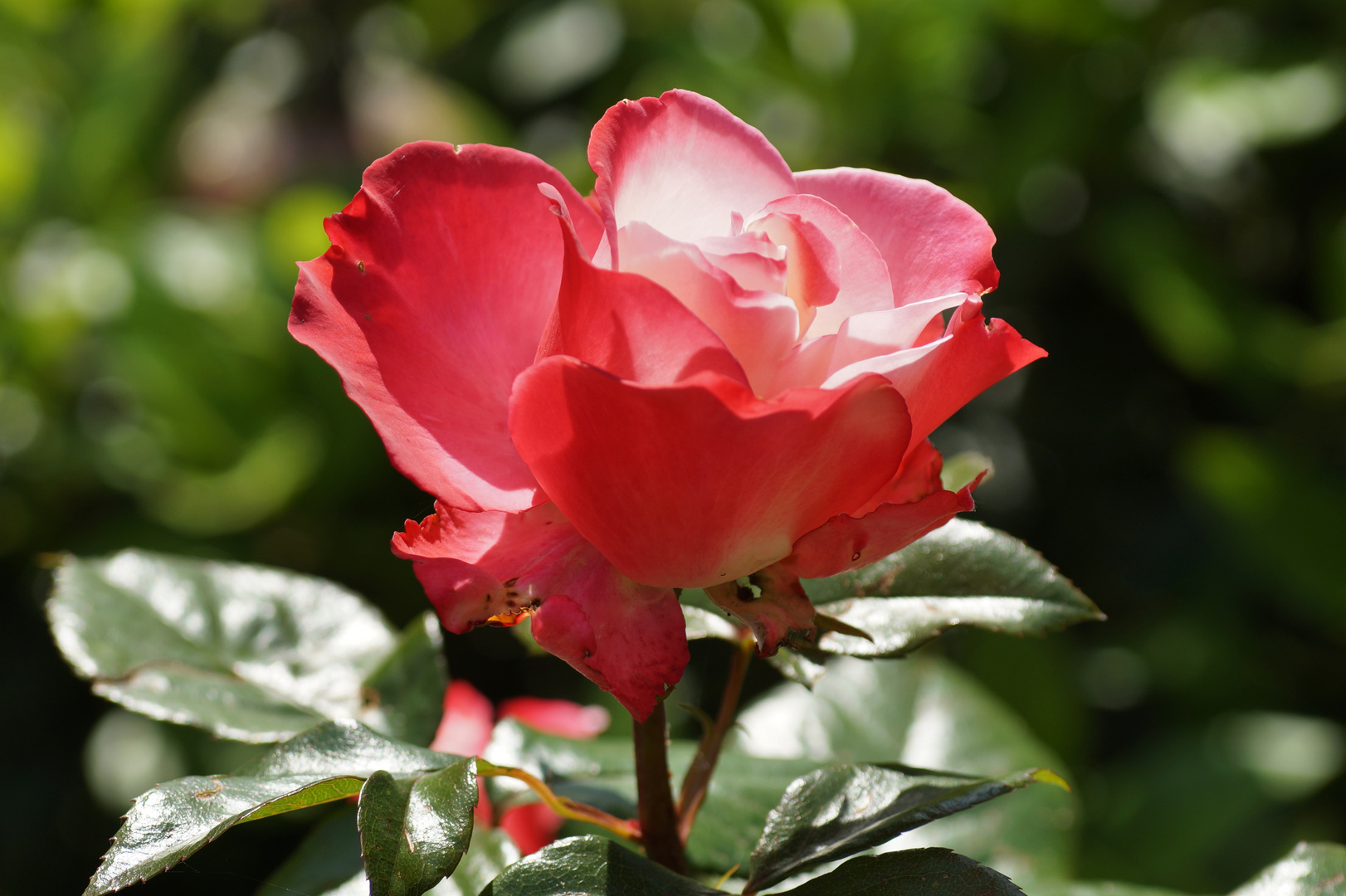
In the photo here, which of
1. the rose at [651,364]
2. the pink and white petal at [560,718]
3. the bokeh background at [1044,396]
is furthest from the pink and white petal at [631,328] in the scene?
the bokeh background at [1044,396]

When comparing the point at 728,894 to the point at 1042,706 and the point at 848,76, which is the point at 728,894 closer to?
the point at 1042,706

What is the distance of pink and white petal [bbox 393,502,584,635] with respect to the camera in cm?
36

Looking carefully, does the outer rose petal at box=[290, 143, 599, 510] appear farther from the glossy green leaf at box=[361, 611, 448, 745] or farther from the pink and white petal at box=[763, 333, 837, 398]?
the glossy green leaf at box=[361, 611, 448, 745]

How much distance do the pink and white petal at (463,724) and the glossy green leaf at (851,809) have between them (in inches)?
9.6

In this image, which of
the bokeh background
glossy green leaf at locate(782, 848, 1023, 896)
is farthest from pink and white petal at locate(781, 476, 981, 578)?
the bokeh background

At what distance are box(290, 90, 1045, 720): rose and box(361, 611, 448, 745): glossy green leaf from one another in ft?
0.70

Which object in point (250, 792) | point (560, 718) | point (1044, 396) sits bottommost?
point (1044, 396)

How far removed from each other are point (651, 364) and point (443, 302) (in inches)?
3.8

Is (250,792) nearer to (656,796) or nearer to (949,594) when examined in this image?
(656,796)

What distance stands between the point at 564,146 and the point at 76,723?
1094 mm

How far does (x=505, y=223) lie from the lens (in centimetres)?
39

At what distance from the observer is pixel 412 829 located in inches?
13.7

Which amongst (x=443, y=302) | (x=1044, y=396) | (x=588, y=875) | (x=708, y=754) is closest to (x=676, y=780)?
(x=708, y=754)

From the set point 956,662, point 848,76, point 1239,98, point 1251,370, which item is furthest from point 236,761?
point 1239,98
